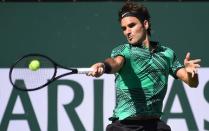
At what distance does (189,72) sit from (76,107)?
7.89ft

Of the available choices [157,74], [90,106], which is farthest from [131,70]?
[90,106]

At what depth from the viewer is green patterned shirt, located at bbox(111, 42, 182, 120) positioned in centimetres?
485

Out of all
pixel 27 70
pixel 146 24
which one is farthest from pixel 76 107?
pixel 146 24

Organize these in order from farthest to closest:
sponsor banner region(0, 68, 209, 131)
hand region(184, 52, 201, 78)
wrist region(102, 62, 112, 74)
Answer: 1. sponsor banner region(0, 68, 209, 131)
2. hand region(184, 52, 201, 78)
3. wrist region(102, 62, 112, 74)

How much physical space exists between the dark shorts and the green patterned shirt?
0.14 feet

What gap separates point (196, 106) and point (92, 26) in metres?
1.16

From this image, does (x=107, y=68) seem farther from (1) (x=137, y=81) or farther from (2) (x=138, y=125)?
(2) (x=138, y=125)

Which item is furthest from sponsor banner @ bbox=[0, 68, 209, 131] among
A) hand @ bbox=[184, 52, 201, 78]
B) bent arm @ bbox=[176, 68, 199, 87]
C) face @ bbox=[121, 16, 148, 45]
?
hand @ bbox=[184, 52, 201, 78]

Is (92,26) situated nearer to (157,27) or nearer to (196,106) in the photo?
(157,27)

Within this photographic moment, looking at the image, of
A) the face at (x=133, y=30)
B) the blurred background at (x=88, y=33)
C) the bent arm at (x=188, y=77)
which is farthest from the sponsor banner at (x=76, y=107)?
the face at (x=133, y=30)

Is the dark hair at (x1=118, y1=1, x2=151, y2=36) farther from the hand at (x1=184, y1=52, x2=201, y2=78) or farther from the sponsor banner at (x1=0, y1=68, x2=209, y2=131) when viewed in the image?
the sponsor banner at (x1=0, y1=68, x2=209, y2=131)

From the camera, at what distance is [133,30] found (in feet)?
16.1

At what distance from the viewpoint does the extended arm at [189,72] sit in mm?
4609

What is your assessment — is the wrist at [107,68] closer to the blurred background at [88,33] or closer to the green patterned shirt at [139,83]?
the green patterned shirt at [139,83]
